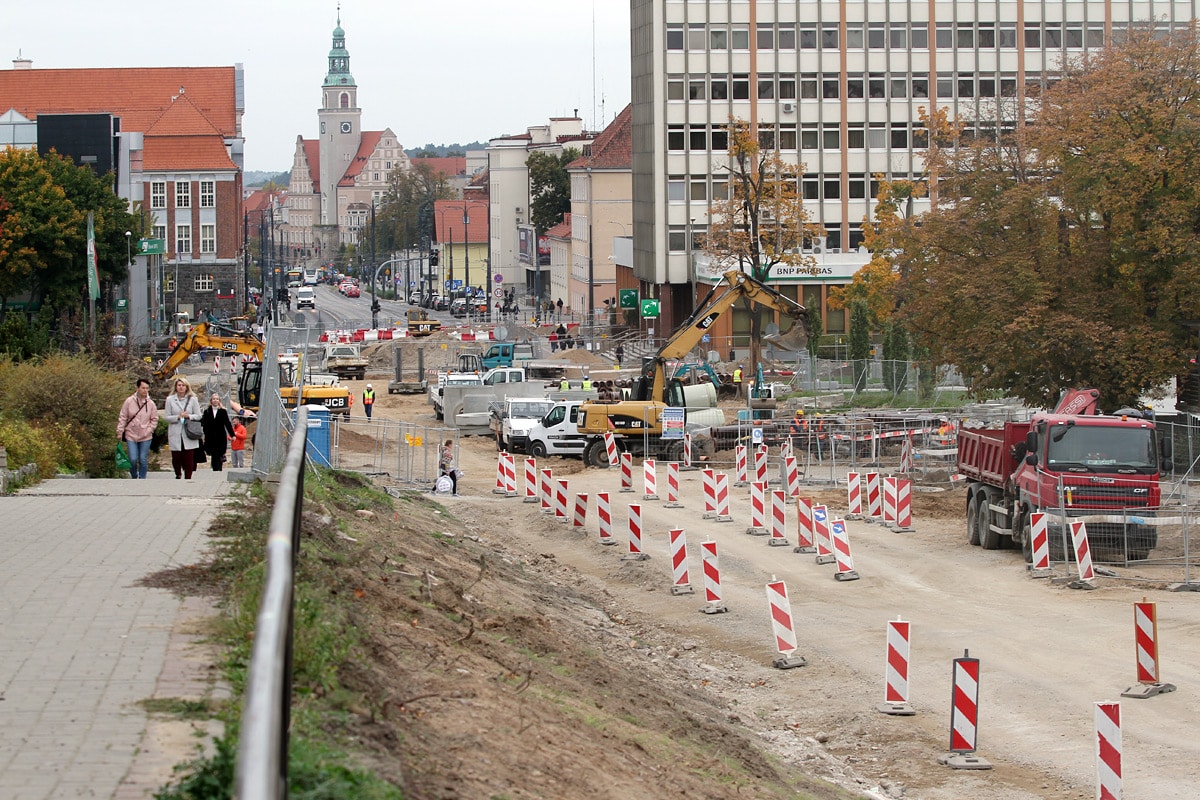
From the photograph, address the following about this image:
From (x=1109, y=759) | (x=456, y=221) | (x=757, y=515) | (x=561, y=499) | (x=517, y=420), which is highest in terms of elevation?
(x=456, y=221)

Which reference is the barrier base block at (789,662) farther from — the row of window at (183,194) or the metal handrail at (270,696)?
the row of window at (183,194)

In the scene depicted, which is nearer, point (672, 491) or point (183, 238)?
point (672, 491)

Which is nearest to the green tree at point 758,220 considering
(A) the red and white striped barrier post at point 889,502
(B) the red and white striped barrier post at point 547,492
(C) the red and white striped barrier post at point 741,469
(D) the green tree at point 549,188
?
(C) the red and white striped barrier post at point 741,469

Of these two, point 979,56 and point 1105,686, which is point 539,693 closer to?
point 1105,686

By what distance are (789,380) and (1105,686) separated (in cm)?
4505

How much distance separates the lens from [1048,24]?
77.5 m

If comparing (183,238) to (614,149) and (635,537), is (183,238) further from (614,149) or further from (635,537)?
(635,537)

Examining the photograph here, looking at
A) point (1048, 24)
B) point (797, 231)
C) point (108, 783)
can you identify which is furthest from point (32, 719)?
point (1048, 24)

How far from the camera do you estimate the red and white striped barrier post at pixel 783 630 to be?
55.2ft

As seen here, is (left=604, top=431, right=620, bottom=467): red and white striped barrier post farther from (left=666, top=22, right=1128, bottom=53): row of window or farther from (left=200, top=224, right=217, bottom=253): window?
(left=200, top=224, right=217, bottom=253): window

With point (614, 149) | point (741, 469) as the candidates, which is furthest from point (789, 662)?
point (614, 149)

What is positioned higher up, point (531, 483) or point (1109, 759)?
point (531, 483)

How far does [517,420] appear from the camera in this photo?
1766 inches

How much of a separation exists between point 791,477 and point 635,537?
7839 millimetres
